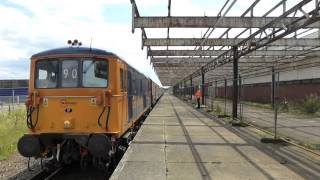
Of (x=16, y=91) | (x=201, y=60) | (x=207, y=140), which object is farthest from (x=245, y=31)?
(x=16, y=91)

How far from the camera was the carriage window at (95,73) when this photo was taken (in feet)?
36.2

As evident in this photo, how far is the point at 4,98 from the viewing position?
44406 millimetres

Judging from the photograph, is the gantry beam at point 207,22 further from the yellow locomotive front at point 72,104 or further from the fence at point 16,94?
the fence at point 16,94

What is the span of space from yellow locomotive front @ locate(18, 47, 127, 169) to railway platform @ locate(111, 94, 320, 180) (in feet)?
3.14

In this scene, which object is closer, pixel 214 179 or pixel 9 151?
pixel 214 179

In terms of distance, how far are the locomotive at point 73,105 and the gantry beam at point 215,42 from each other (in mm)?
14257

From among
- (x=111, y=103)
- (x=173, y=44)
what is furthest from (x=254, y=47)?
(x=111, y=103)

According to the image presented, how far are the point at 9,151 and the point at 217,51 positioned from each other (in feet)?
65.7

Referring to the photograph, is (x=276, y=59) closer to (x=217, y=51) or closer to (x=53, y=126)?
(x=217, y=51)

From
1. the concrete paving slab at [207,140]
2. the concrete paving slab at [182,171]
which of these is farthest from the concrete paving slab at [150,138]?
the concrete paving slab at [182,171]

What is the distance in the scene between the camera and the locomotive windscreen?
36.3ft

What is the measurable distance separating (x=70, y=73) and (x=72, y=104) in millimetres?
785

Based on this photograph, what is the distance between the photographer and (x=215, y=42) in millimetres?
25609

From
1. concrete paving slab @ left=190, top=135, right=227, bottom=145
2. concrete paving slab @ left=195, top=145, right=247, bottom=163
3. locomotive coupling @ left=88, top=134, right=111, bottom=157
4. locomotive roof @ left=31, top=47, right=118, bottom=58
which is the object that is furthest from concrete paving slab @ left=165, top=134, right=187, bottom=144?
locomotive roof @ left=31, top=47, right=118, bottom=58
